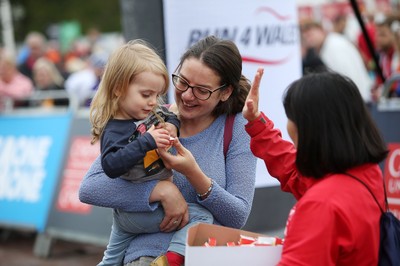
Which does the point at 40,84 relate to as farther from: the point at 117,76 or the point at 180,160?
the point at 180,160

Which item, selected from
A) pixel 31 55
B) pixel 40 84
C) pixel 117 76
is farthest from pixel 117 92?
pixel 31 55

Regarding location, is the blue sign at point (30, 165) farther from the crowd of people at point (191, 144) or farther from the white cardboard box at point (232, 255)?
the white cardboard box at point (232, 255)

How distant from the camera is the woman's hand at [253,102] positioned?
118 inches

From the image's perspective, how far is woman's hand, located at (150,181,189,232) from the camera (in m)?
3.05

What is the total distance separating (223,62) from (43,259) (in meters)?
5.96

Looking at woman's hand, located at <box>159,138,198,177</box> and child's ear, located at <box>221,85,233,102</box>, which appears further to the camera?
child's ear, located at <box>221,85,233,102</box>

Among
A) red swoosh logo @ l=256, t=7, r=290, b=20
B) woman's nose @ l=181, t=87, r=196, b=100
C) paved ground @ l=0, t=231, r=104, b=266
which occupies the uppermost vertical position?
woman's nose @ l=181, t=87, r=196, b=100

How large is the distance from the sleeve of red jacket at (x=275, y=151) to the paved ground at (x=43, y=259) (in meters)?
5.40

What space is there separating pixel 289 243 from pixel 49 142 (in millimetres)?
6848

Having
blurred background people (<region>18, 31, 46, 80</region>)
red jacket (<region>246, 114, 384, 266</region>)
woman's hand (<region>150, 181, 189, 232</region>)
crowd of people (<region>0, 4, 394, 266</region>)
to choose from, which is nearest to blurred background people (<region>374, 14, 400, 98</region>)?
crowd of people (<region>0, 4, 394, 266</region>)

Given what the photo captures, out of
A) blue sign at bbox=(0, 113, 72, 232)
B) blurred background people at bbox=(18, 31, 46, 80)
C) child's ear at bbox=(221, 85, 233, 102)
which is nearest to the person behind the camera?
child's ear at bbox=(221, 85, 233, 102)

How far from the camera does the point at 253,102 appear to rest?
A: 300 cm

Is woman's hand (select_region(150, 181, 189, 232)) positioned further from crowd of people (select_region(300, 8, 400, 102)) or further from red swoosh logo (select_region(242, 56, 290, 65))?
crowd of people (select_region(300, 8, 400, 102))

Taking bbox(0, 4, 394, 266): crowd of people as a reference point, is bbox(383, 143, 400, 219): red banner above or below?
below
